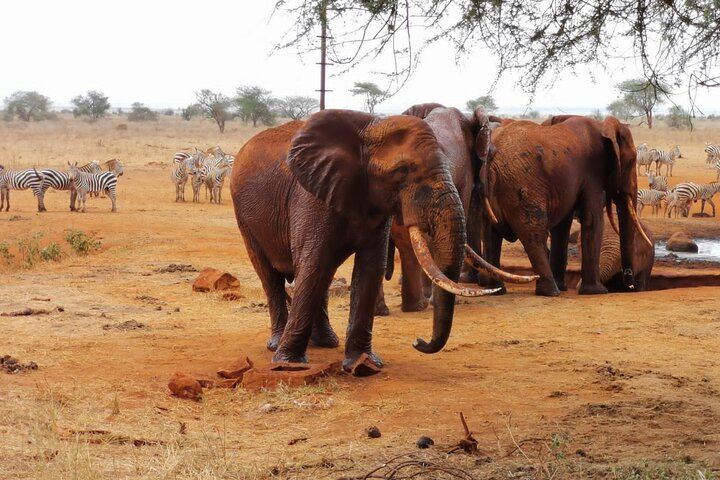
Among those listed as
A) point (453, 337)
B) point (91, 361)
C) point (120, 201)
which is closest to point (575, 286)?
point (453, 337)

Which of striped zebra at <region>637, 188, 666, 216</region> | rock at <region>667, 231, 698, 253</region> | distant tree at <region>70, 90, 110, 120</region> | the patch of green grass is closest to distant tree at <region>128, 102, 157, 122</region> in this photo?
distant tree at <region>70, 90, 110, 120</region>

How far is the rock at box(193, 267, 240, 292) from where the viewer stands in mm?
12688

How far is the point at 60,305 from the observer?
11.3m

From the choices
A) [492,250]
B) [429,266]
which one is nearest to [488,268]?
[429,266]

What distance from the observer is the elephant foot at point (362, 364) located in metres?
7.96

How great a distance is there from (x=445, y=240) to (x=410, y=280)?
4.40 meters

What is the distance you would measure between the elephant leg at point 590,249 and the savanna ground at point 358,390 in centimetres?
53

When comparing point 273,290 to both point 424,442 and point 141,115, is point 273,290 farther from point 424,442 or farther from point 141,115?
point 141,115

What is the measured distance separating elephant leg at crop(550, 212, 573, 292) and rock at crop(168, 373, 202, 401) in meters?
7.53

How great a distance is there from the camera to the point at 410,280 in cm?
1126

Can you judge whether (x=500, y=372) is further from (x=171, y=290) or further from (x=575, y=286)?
(x=575, y=286)

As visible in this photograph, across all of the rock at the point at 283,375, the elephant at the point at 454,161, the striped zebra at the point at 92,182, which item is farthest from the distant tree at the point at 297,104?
the rock at the point at 283,375

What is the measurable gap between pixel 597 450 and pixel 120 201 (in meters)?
22.4

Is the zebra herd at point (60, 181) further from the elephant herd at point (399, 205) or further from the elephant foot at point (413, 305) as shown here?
the elephant foot at point (413, 305)
